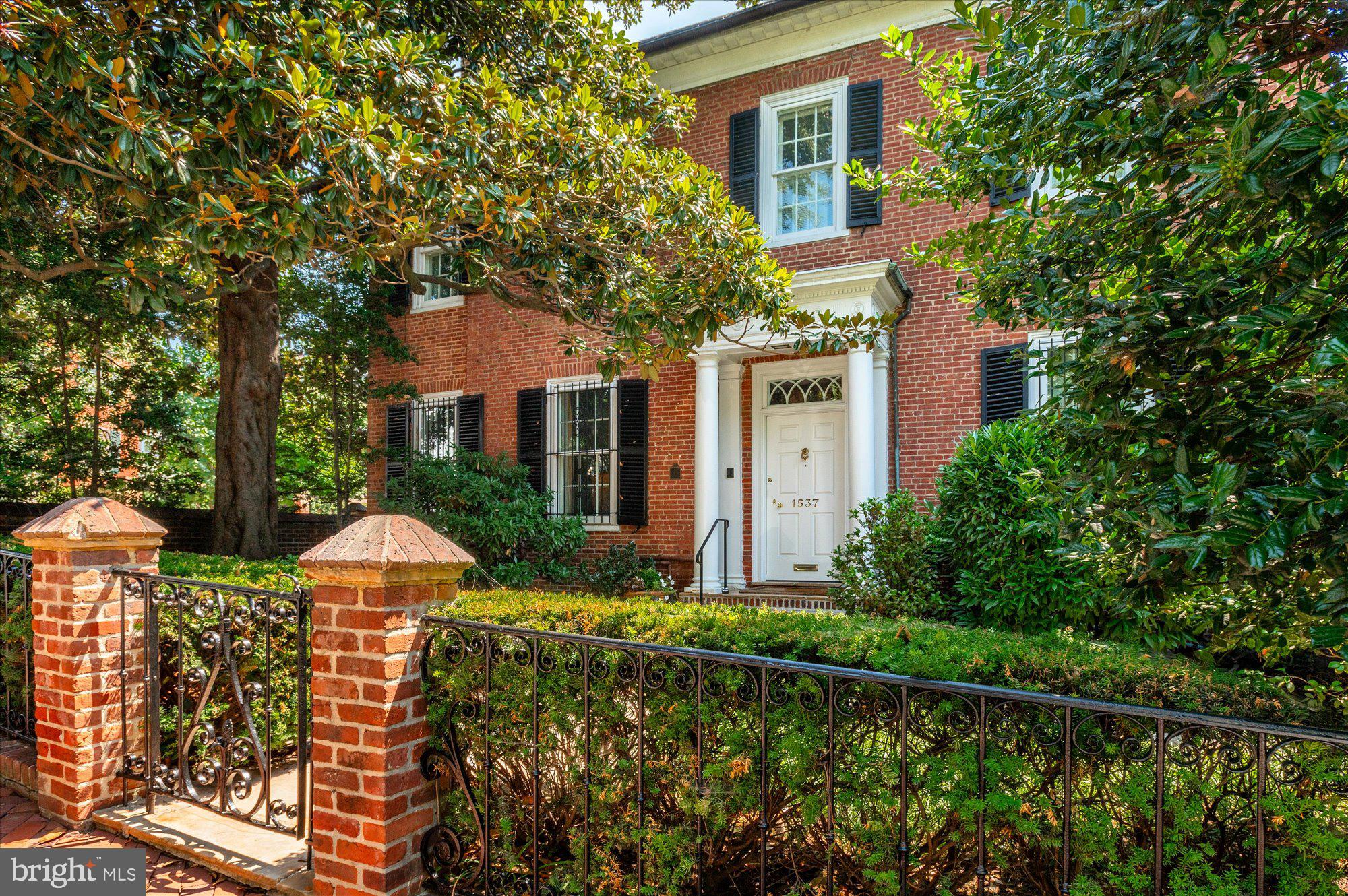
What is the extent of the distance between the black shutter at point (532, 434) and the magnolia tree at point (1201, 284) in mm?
8784

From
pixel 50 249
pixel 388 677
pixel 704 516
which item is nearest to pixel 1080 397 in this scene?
pixel 388 677

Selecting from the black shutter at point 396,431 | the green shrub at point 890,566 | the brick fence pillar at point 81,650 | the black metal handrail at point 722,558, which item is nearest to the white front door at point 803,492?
the black metal handrail at point 722,558

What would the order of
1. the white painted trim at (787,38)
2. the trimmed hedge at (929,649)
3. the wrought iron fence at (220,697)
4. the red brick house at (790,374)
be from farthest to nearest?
the white painted trim at (787,38)
the red brick house at (790,374)
the wrought iron fence at (220,697)
the trimmed hedge at (929,649)

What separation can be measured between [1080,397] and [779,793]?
154 cm

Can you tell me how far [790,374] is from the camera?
9.53 m

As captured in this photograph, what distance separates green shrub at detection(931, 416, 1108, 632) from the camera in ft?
18.3

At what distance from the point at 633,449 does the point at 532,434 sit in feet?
5.64

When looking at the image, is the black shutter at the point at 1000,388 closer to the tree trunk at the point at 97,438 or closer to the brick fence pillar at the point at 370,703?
the brick fence pillar at the point at 370,703

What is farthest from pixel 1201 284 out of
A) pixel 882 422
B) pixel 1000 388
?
pixel 882 422

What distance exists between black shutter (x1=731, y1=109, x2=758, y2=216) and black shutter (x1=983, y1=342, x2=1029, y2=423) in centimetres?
350

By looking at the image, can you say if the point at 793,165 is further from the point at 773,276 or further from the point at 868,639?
the point at 868,639

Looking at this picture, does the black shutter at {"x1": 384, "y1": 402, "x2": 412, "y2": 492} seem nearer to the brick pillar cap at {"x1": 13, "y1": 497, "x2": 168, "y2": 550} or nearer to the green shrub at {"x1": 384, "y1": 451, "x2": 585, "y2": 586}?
the green shrub at {"x1": 384, "y1": 451, "x2": 585, "y2": 586}

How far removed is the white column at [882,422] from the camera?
8.41m

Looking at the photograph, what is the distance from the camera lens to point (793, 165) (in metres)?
9.61
